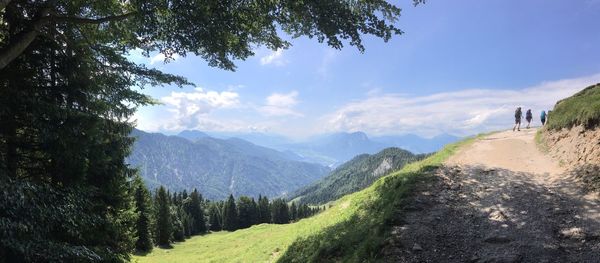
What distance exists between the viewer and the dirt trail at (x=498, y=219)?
10000 millimetres

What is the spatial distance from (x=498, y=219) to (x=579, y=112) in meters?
12.7

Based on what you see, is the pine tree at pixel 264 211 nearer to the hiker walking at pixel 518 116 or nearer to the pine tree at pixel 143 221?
the pine tree at pixel 143 221

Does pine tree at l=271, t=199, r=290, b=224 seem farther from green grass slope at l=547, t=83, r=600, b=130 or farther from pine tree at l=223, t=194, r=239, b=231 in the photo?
green grass slope at l=547, t=83, r=600, b=130

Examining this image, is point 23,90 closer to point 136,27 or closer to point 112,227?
point 136,27

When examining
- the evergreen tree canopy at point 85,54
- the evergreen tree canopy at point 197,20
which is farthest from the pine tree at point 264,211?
the evergreen tree canopy at point 197,20

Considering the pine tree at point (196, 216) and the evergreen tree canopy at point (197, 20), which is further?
the pine tree at point (196, 216)

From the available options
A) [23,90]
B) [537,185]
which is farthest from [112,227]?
[537,185]

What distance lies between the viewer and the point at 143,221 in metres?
59.8

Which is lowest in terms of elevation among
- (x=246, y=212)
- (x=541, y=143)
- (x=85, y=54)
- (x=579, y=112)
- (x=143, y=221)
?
(x=246, y=212)

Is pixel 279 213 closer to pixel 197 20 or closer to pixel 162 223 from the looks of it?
pixel 162 223

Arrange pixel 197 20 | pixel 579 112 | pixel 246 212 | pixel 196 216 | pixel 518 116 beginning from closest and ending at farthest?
pixel 197 20 < pixel 579 112 < pixel 518 116 < pixel 196 216 < pixel 246 212

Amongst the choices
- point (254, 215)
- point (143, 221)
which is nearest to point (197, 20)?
point (143, 221)

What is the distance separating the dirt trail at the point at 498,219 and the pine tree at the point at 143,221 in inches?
1971

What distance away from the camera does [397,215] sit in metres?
13.0
